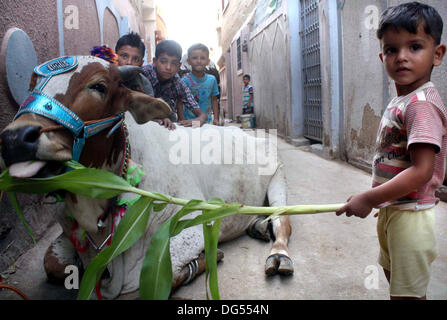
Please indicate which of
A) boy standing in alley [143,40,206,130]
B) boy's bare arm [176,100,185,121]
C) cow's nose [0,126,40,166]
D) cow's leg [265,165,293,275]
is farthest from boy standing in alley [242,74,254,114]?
cow's nose [0,126,40,166]

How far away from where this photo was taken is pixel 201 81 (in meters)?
4.97

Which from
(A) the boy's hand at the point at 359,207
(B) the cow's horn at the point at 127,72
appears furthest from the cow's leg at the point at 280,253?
(B) the cow's horn at the point at 127,72

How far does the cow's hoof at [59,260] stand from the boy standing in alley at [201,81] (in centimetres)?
306

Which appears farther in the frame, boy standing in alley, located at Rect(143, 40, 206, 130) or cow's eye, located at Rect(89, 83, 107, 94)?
boy standing in alley, located at Rect(143, 40, 206, 130)

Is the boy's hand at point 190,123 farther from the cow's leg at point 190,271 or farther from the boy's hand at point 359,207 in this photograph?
the boy's hand at point 359,207

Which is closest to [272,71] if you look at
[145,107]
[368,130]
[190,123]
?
[368,130]

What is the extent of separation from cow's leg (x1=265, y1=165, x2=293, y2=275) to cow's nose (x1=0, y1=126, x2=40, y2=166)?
146cm

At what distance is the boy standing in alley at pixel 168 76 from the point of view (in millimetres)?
3533

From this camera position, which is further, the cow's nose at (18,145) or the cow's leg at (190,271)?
the cow's leg at (190,271)

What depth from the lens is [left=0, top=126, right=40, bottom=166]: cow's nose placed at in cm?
127

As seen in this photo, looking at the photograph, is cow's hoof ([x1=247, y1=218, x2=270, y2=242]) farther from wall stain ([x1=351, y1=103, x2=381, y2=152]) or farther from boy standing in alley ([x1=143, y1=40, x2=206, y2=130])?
wall stain ([x1=351, y1=103, x2=381, y2=152])

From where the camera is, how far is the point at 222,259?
7.75ft

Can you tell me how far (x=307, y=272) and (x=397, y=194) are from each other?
107 cm

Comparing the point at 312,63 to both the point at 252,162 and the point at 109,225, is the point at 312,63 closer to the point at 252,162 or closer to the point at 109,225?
the point at 252,162
